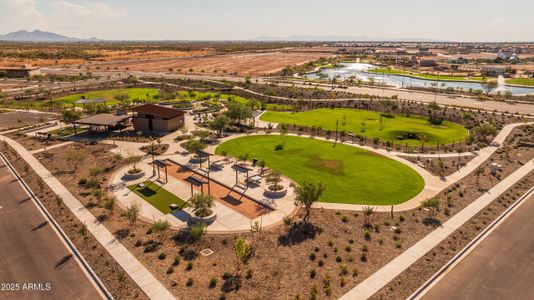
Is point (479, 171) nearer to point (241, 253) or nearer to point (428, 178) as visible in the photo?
point (428, 178)

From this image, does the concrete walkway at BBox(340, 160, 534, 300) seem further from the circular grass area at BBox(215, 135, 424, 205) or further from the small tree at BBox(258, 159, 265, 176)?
the small tree at BBox(258, 159, 265, 176)

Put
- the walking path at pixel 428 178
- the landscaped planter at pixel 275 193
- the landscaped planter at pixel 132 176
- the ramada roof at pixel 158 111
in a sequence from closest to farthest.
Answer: the walking path at pixel 428 178
the landscaped planter at pixel 275 193
the landscaped planter at pixel 132 176
the ramada roof at pixel 158 111

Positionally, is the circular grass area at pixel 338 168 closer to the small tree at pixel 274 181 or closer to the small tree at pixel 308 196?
the small tree at pixel 274 181

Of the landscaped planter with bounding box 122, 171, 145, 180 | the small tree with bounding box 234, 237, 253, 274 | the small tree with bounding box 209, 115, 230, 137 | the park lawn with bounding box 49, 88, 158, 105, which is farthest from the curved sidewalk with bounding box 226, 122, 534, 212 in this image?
the park lawn with bounding box 49, 88, 158, 105

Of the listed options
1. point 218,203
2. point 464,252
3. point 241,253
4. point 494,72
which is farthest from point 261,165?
point 494,72

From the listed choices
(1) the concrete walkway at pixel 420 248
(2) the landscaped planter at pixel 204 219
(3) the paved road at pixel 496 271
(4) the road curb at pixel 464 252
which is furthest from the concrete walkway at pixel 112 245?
(3) the paved road at pixel 496 271

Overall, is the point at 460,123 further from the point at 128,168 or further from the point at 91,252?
the point at 91,252
